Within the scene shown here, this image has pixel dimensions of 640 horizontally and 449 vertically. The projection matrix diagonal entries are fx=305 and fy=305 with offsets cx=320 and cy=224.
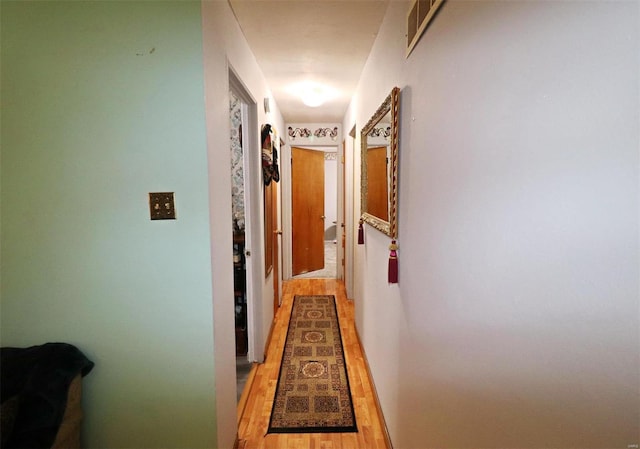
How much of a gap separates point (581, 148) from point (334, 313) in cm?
328

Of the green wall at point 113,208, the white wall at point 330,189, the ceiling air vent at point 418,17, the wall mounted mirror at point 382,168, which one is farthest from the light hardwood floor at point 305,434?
the white wall at point 330,189

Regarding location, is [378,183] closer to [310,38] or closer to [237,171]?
[310,38]

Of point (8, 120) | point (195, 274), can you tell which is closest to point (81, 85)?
point (8, 120)

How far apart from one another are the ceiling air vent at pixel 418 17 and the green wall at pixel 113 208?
850 millimetres

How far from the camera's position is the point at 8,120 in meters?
1.23

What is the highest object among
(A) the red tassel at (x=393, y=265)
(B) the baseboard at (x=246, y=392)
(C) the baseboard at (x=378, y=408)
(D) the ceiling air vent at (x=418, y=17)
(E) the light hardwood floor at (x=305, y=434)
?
(D) the ceiling air vent at (x=418, y=17)

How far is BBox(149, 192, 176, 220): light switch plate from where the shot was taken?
1.27 meters

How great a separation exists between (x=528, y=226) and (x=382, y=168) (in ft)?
4.15

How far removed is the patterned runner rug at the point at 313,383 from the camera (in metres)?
1.86

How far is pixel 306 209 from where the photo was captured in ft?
16.2

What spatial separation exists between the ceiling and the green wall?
2.11ft

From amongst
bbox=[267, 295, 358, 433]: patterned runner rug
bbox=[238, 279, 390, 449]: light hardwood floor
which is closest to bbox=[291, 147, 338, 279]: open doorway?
bbox=[267, 295, 358, 433]: patterned runner rug

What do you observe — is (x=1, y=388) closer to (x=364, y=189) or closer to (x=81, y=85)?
(x=81, y=85)

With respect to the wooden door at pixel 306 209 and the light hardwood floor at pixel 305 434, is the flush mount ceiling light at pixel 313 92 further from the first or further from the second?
the light hardwood floor at pixel 305 434
